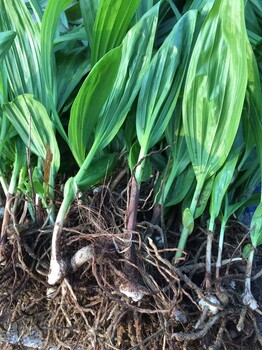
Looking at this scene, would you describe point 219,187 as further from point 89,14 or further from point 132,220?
point 89,14

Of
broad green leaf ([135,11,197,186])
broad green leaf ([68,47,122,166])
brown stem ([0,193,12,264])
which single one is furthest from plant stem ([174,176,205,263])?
brown stem ([0,193,12,264])

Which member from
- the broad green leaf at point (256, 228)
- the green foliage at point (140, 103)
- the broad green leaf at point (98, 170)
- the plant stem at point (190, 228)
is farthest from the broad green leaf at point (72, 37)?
the broad green leaf at point (256, 228)

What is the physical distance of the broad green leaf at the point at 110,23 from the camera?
768 millimetres

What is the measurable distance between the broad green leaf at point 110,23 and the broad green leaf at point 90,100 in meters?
0.08

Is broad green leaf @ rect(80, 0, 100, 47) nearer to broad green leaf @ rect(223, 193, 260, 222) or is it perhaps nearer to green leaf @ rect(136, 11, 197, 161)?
green leaf @ rect(136, 11, 197, 161)

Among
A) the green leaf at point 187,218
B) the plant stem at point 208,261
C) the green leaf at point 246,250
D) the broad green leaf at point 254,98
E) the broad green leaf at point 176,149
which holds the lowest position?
the green leaf at point 246,250

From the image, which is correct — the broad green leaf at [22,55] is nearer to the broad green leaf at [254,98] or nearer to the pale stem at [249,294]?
the broad green leaf at [254,98]

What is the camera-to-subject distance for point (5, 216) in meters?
0.83

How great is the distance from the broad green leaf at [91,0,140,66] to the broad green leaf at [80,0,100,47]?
56 millimetres

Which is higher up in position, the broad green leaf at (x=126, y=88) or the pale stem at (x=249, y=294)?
the broad green leaf at (x=126, y=88)

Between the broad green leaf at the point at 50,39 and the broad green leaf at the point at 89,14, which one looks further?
the broad green leaf at the point at 89,14

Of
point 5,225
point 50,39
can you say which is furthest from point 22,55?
point 5,225

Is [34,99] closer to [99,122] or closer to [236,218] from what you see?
[99,122]

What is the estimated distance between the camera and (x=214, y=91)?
753 mm
